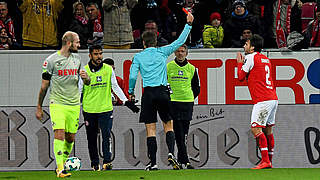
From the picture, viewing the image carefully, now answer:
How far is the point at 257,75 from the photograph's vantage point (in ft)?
40.0

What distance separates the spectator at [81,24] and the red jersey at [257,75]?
4.31 meters

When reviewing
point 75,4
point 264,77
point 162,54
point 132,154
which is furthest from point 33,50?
point 264,77

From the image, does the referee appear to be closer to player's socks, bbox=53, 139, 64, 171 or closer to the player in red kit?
the player in red kit

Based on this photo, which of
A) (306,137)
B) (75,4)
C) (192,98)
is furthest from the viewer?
(75,4)

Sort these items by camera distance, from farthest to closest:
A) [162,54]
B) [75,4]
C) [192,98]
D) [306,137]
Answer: [75,4]
[306,137]
[192,98]
[162,54]

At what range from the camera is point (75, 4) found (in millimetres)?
15789

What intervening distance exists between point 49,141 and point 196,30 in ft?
12.9

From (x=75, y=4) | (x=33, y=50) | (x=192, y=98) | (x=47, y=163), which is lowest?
(x=47, y=163)

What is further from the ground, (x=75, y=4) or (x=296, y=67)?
(x=75, y=4)

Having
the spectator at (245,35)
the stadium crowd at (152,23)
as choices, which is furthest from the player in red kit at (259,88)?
the spectator at (245,35)

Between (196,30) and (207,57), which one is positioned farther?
(196,30)

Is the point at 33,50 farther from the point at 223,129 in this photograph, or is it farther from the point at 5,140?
the point at 223,129

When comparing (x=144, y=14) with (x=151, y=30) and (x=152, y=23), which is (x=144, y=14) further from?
(x=151, y=30)

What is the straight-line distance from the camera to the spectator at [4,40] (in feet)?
50.1
